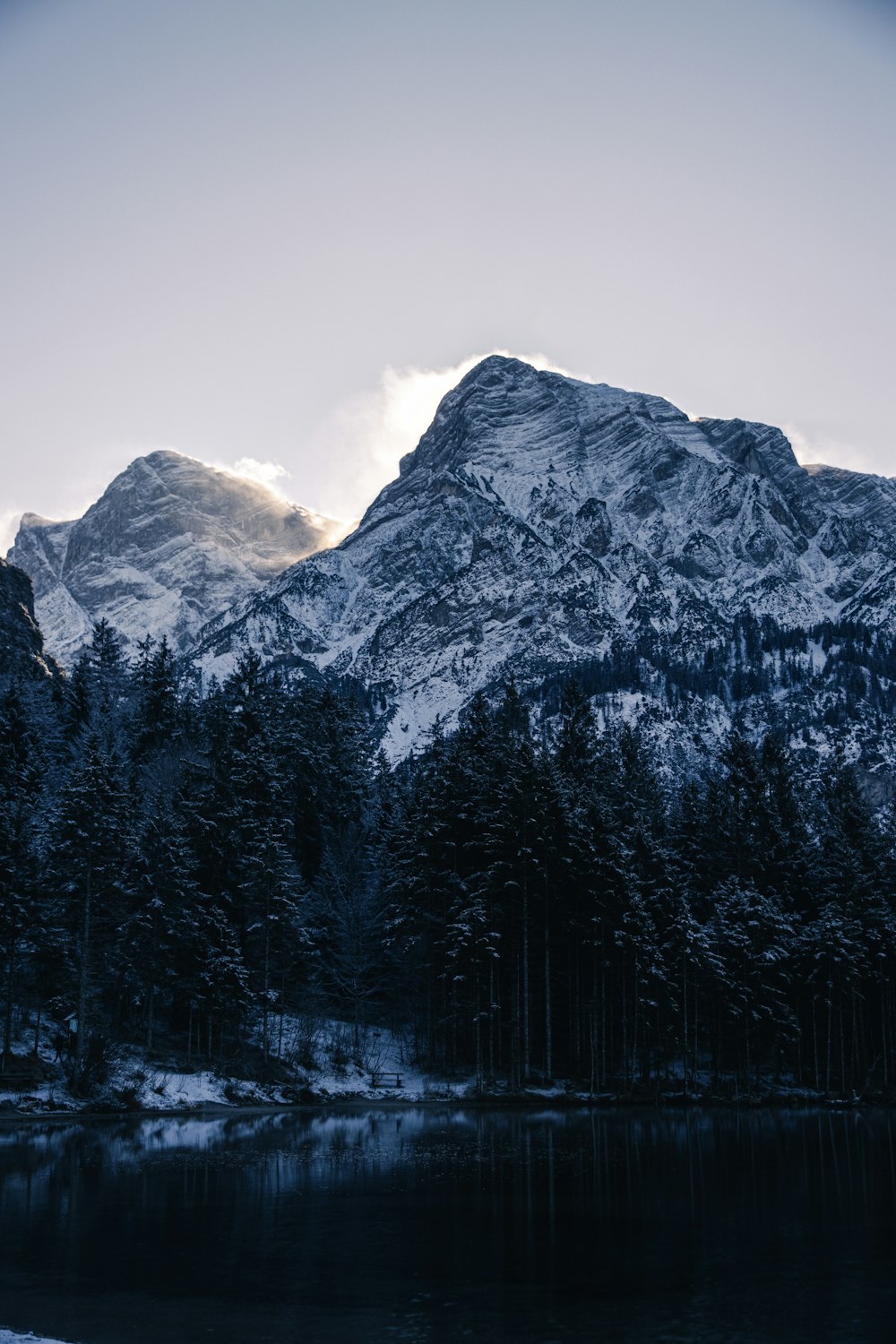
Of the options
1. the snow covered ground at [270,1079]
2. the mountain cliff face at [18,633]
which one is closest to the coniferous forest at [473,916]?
the snow covered ground at [270,1079]

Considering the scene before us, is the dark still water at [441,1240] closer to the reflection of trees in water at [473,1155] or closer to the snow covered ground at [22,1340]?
the reflection of trees in water at [473,1155]

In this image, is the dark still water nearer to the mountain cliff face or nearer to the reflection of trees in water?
the reflection of trees in water

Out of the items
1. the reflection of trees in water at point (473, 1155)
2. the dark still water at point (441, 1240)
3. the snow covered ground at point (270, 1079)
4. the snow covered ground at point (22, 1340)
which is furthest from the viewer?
the snow covered ground at point (270, 1079)

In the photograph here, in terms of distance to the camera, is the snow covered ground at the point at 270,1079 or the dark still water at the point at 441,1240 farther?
the snow covered ground at the point at 270,1079

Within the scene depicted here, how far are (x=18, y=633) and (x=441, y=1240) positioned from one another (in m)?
121

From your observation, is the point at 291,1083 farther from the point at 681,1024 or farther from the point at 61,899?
the point at 681,1024

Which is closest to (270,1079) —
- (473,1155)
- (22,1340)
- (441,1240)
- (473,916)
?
(473,916)

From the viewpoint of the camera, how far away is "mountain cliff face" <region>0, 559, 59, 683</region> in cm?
12606

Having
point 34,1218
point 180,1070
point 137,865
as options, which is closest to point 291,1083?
point 180,1070

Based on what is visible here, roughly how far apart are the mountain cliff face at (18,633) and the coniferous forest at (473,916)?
142ft

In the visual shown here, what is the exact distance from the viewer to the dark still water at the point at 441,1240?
1659cm

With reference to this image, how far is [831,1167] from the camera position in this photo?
34406mm

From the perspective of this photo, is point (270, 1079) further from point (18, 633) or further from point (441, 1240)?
point (18, 633)

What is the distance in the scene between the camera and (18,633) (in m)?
132
